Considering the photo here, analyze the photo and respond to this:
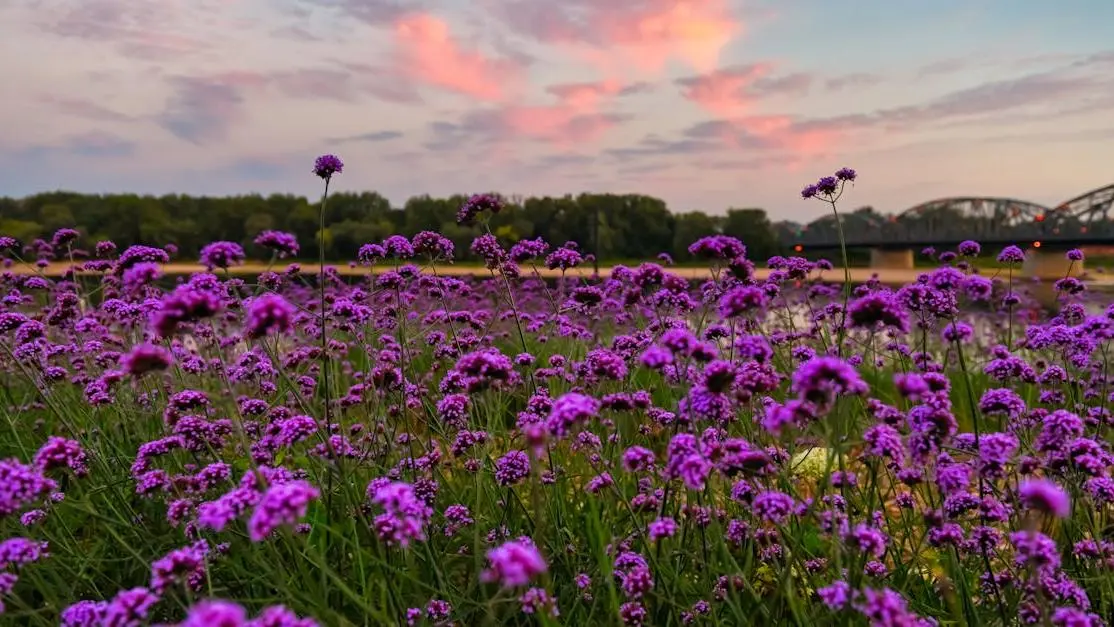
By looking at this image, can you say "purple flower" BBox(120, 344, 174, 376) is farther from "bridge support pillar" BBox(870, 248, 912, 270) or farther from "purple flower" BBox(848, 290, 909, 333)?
"bridge support pillar" BBox(870, 248, 912, 270)

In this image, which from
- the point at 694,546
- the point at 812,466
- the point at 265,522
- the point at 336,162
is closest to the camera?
the point at 265,522

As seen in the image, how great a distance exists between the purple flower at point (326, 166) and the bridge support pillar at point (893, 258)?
71.7 meters

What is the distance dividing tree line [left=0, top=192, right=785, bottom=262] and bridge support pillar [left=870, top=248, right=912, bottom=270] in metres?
9.50

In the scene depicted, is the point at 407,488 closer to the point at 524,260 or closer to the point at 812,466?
the point at 524,260

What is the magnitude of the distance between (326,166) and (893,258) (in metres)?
72.8

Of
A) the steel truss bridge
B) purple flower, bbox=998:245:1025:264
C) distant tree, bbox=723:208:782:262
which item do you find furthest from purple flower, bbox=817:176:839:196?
distant tree, bbox=723:208:782:262

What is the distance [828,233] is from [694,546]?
7043 cm

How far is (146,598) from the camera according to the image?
6.75 feet

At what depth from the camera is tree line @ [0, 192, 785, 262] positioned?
260 ft

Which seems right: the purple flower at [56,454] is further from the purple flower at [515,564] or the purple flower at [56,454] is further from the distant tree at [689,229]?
the distant tree at [689,229]

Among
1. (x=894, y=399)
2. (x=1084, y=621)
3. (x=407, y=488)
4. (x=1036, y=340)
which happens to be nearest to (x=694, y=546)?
(x=1084, y=621)

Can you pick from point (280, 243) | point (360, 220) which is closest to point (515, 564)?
point (280, 243)

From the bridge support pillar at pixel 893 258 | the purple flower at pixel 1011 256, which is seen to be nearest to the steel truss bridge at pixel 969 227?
the bridge support pillar at pixel 893 258

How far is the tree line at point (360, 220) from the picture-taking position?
3115 inches
